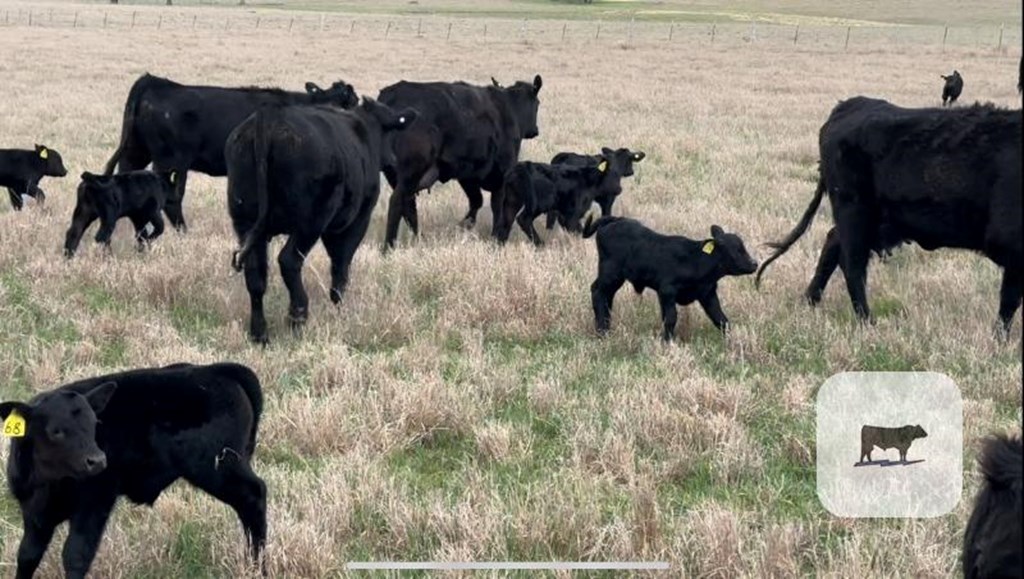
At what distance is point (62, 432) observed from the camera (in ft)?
12.8

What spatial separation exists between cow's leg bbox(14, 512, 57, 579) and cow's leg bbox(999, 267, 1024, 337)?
19.3 ft

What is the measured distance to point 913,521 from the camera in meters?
4.34

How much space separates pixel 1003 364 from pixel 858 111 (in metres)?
2.37

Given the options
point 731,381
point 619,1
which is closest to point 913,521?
point 731,381

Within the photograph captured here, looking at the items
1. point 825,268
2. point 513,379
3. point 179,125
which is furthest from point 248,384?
point 179,125

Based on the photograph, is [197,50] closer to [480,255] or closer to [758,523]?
[480,255]

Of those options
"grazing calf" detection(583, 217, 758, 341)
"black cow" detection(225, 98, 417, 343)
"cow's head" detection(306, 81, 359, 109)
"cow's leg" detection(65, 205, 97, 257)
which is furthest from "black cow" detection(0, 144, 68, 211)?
"grazing calf" detection(583, 217, 758, 341)

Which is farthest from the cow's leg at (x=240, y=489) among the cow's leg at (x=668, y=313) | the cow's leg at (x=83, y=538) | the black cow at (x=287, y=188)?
the cow's leg at (x=668, y=313)

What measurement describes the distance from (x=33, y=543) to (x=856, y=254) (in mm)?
5904

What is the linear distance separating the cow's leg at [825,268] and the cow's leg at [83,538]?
234 inches

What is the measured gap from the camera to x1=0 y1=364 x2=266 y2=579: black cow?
3949mm

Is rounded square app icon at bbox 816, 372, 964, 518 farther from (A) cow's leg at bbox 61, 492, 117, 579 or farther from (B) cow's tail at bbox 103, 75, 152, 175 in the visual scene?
(B) cow's tail at bbox 103, 75, 152, 175

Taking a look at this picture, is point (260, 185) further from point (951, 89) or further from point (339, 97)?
point (951, 89)

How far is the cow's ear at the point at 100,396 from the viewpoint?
159 inches
